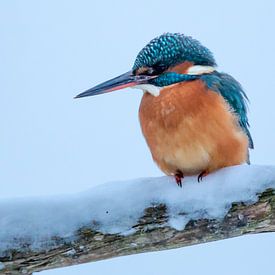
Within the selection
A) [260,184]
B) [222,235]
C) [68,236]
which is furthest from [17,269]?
[260,184]

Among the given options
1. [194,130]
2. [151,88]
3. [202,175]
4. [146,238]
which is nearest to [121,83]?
[151,88]

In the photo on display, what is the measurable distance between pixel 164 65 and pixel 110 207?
2.44 ft

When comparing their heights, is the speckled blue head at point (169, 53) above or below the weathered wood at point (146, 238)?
above

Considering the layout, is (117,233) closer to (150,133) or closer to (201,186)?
(201,186)

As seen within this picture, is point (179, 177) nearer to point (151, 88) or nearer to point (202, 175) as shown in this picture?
point (202, 175)

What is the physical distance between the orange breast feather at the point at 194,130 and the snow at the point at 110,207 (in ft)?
1.03

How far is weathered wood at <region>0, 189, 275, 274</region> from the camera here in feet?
5.09

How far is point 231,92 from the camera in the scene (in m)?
2.16

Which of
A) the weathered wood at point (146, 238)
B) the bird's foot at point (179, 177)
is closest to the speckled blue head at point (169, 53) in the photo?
the bird's foot at point (179, 177)

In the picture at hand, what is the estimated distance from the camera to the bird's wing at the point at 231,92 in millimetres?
2113

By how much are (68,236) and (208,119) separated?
0.75 meters

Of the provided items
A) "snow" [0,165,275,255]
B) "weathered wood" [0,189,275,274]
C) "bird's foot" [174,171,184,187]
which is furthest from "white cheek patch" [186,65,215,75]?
"weathered wood" [0,189,275,274]

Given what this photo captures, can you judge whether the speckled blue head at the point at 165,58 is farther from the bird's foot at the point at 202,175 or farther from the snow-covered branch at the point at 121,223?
the snow-covered branch at the point at 121,223

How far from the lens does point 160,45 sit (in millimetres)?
2131
